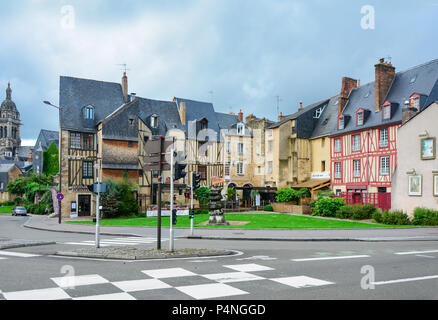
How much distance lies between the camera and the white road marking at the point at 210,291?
6172 millimetres

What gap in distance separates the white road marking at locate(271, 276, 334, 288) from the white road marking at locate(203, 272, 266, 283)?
525 millimetres

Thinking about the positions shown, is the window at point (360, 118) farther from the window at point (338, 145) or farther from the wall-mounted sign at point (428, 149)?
the wall-mounted sign at point (428, 149)

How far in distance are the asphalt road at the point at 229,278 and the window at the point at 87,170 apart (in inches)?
1047

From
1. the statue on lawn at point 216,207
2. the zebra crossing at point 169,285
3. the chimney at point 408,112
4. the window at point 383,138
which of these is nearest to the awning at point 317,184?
the window at point 383,138

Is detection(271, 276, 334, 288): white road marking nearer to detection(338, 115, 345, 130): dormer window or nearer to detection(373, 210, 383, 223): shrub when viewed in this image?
detection(373, 210, 383, 223): shrub

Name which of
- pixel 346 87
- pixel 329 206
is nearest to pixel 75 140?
pixel 329 206

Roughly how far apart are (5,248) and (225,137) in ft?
111

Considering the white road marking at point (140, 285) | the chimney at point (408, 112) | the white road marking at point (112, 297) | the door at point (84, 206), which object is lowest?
the door at point (84, 206)

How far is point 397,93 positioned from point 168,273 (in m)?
31.9

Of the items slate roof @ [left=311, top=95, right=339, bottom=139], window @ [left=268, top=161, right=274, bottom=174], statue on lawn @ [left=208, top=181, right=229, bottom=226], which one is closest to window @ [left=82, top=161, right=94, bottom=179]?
statue on lawn @ [left=208, top=181, right=229, bottom=226]

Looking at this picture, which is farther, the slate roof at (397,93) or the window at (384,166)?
the window at (384,166)

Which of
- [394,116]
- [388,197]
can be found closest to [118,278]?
[388,197]

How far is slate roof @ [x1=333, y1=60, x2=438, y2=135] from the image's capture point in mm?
31359

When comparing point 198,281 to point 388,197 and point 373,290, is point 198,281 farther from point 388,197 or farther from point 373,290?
point 388,197
